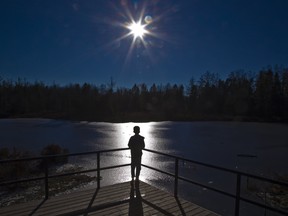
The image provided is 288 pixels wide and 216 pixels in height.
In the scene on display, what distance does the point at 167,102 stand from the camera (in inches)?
3073

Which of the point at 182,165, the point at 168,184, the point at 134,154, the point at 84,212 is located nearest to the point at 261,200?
the point at 168,184

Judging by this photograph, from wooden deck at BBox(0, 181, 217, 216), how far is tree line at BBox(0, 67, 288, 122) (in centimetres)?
5329

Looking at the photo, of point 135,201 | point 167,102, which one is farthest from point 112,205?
point 167,102

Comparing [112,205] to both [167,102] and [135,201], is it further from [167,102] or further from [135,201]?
[167,102]

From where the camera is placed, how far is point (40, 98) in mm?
86938

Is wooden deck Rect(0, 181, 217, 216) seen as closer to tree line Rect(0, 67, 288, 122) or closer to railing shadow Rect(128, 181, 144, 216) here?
railing shadow Rect(128, 181, 144, 216)

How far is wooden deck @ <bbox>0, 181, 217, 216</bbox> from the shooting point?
4.62 meters

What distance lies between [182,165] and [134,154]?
10583 millimetres

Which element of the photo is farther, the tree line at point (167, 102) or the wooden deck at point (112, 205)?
the tree line at point (167, 102)

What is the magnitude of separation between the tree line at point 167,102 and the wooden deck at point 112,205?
53292 millimetres

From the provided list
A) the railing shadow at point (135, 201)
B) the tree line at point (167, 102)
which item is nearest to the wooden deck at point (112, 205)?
the railing shadow at point (135, 201)

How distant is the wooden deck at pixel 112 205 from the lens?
4.62 metres

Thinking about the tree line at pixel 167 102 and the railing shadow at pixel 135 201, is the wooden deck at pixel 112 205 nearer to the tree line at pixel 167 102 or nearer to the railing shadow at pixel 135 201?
the railing shadow at pixel 135 201

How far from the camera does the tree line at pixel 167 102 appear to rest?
63.5 m
